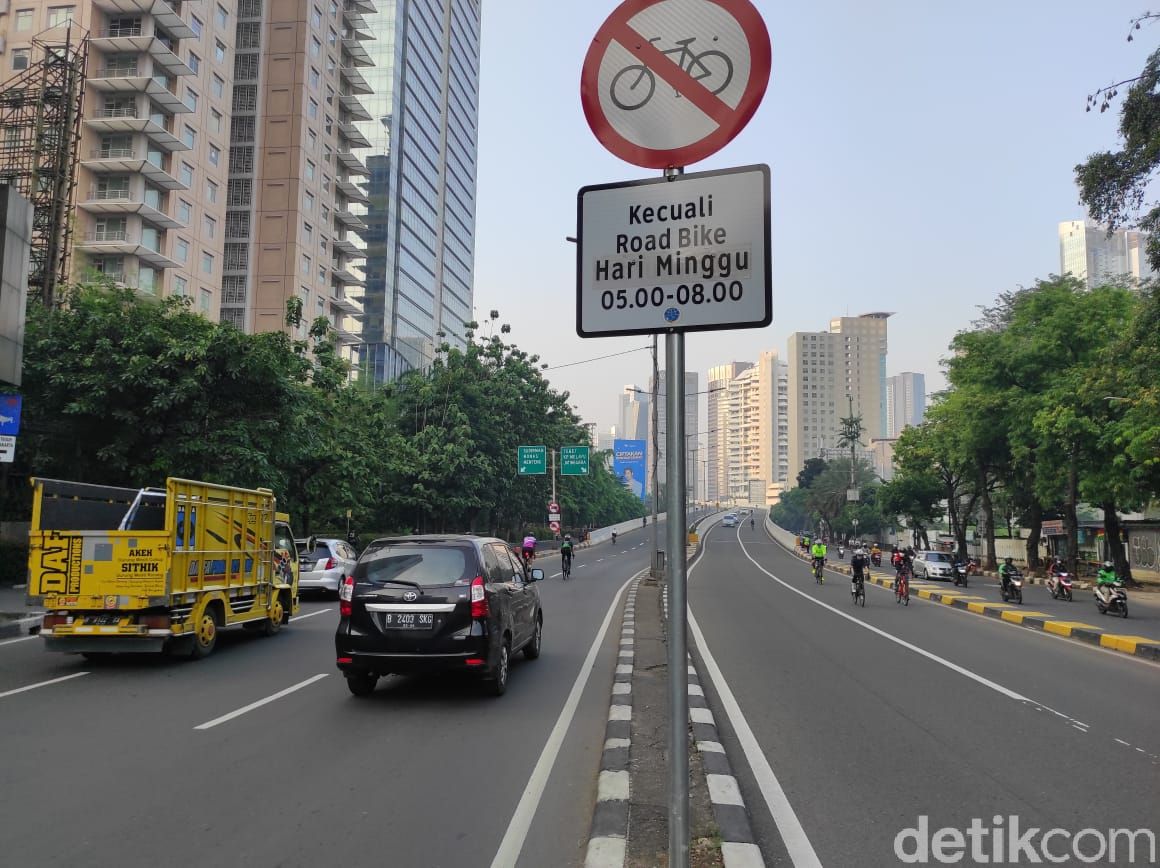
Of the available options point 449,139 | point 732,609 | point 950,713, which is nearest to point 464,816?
point 950,713

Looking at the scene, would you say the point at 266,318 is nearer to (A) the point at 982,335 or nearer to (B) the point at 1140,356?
(A) the point at 982,335

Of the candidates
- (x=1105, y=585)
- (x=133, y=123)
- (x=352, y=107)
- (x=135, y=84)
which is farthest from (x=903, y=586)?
(x=352, y=107)

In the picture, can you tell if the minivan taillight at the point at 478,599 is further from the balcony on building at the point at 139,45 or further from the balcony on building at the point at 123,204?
the balcony on building at the point at 139,45

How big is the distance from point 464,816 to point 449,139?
10279 cm

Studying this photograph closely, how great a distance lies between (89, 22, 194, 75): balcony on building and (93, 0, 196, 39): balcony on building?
2.51ft

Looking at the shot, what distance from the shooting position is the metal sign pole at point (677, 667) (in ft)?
9.71

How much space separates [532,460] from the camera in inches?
1704

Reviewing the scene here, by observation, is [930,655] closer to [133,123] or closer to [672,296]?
[672,296]

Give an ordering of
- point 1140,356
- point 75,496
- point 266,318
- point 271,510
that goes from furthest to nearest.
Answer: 1. point 266,318
2. point 1140,356
3. point 271,510
4. point 75,496

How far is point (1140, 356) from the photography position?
17766 mm

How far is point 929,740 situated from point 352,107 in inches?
2745

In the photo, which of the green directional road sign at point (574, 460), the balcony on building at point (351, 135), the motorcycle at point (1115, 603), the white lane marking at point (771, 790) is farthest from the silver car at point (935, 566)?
the balcony on building at point (351, 135)

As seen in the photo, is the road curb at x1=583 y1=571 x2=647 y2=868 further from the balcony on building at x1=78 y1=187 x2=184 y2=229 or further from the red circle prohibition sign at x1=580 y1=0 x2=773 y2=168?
the balcony on building at x1=78 y1=187 x2=184 y2=229

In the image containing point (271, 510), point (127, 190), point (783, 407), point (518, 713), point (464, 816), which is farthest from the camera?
point (783, 407)
